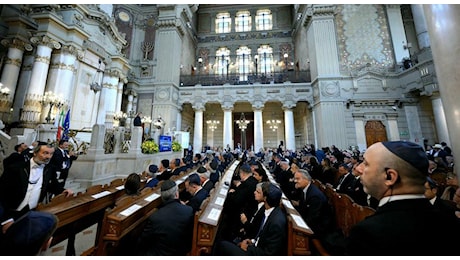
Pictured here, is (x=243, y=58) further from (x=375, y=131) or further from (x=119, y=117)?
(x=375, y=131)

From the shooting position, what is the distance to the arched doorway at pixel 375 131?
463 inches

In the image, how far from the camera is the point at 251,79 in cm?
1567

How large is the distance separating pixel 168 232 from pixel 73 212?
147 cm

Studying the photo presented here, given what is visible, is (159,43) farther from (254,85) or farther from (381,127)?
(381,127)

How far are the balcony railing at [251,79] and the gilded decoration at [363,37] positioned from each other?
9.87 feet

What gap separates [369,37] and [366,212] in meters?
16.1

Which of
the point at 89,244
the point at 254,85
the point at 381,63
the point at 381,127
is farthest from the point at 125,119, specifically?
the point at 381,63

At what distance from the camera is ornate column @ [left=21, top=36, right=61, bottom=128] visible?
7875 mm

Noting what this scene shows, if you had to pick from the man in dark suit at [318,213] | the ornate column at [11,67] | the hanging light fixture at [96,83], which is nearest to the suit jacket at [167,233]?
the man in dark suit at [318,213]

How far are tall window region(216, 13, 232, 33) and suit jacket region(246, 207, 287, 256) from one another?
2201cm

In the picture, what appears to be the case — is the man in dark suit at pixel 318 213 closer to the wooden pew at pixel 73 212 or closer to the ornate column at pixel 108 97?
the wooden pew at pixel 73 212

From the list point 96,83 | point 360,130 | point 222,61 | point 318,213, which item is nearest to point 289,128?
point 360,130

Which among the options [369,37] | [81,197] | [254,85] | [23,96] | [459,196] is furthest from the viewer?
[254,85]

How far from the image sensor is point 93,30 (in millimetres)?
11039
